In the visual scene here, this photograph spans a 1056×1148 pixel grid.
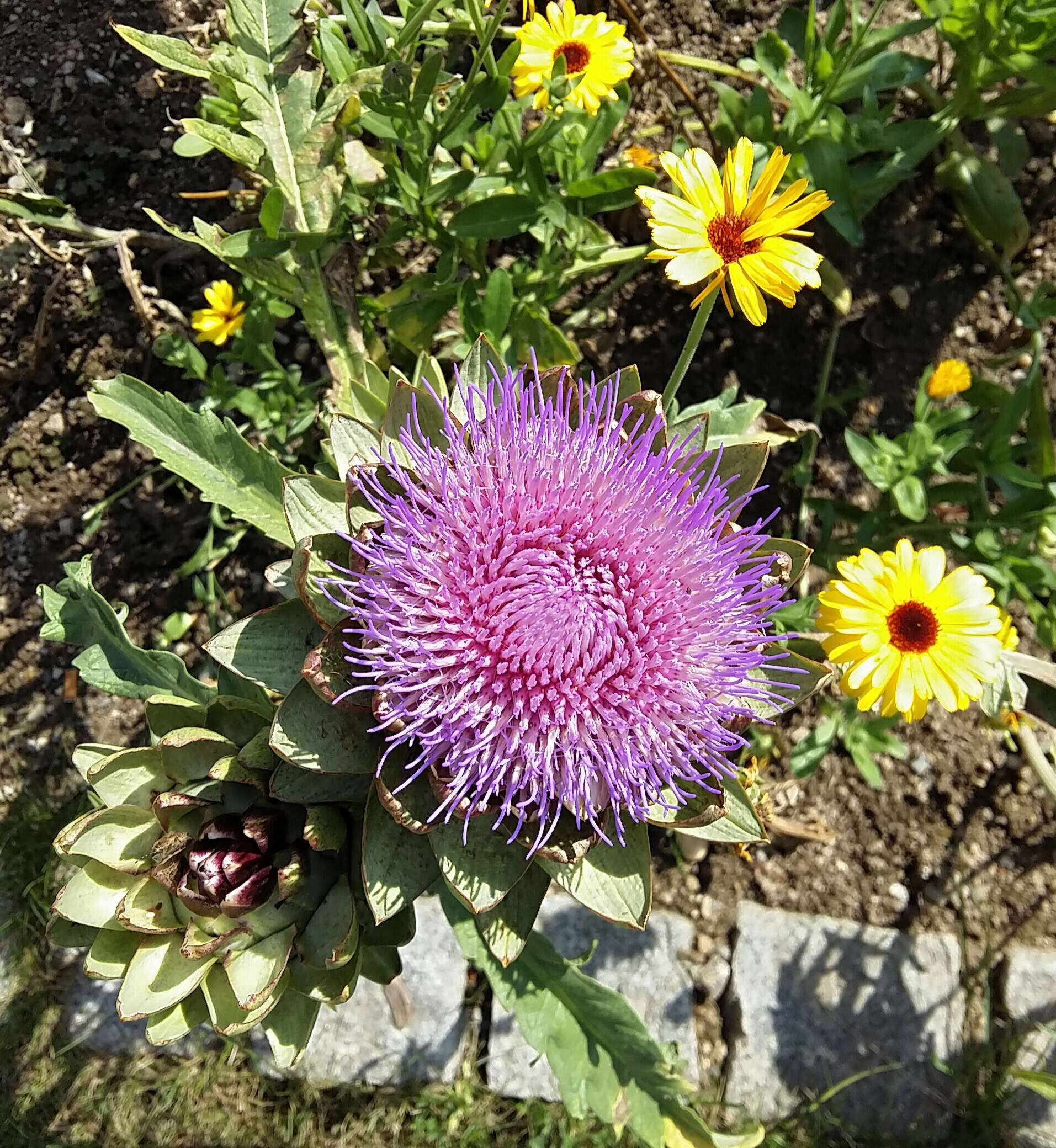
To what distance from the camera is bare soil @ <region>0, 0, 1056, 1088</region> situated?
1.82m

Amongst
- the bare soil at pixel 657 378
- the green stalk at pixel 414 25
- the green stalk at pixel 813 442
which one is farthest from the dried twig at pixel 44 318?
the green stalk at pixel 813 442

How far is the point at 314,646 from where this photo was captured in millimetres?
1113

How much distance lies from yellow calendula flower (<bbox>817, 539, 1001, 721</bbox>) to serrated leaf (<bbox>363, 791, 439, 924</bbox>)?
2.11 feet

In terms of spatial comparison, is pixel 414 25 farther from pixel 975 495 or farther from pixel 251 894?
pixel 975 495

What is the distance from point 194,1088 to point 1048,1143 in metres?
1.84

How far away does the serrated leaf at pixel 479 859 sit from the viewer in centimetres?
104

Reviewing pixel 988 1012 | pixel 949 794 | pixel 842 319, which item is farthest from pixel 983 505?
pixel 988 1012

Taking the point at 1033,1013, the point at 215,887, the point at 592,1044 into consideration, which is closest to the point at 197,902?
the point at 215,887

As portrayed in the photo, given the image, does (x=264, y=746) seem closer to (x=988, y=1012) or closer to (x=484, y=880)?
(x=484, y=880)

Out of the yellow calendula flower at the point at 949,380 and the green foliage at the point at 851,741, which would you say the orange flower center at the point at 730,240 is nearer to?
the yellow calendula flower at the point at 949,380

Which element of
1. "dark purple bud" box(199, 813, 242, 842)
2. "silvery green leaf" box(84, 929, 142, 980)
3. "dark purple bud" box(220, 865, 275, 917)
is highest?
"dark purple bud" box(199, 813, 242, 842)

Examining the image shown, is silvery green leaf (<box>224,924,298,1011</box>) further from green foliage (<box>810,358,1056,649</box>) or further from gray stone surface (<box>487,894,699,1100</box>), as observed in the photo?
green foliage (<box>810,358,1056,649</box>)

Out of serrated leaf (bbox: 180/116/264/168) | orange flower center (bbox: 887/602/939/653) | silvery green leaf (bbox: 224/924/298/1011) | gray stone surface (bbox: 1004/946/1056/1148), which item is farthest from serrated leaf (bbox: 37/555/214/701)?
gray stone surface (bbox: 1004/946/1056/1148)

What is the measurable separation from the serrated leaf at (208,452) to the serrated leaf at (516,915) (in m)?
0.59
